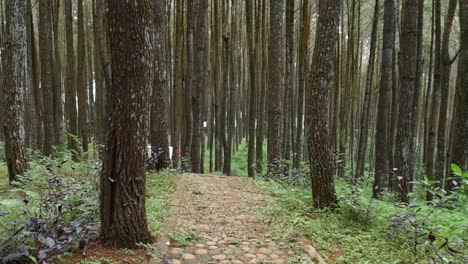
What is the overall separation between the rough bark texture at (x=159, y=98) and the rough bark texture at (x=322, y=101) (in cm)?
325

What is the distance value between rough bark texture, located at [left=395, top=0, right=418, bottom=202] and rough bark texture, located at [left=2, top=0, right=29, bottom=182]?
544 cm

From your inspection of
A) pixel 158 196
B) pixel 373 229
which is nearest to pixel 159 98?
pixel 158 196

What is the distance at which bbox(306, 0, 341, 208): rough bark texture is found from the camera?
4.38 metres

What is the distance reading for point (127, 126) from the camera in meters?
2.95

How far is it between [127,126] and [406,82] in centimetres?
430

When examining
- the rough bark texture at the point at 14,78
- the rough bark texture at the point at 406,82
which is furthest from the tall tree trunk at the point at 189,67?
the rough bark texture at the point at 406,82

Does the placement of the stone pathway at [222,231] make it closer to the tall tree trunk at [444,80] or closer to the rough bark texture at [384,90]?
the rough bark texture at [384,90]

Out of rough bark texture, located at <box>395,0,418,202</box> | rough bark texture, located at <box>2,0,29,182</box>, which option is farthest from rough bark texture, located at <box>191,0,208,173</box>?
rough bark texture, located at <box>395,0,418,202</box>

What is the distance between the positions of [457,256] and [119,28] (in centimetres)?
341

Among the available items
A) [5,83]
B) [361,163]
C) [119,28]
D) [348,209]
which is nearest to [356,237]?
[348,209]

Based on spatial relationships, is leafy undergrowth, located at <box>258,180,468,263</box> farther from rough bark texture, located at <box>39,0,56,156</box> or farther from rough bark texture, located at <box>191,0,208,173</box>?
rough bark texture, located at <box>39,0,56,156</box>

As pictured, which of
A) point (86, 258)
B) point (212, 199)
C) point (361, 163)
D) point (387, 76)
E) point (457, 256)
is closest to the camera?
point (86, 258)

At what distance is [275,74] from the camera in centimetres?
723

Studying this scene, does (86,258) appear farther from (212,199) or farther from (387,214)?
(387,214)
